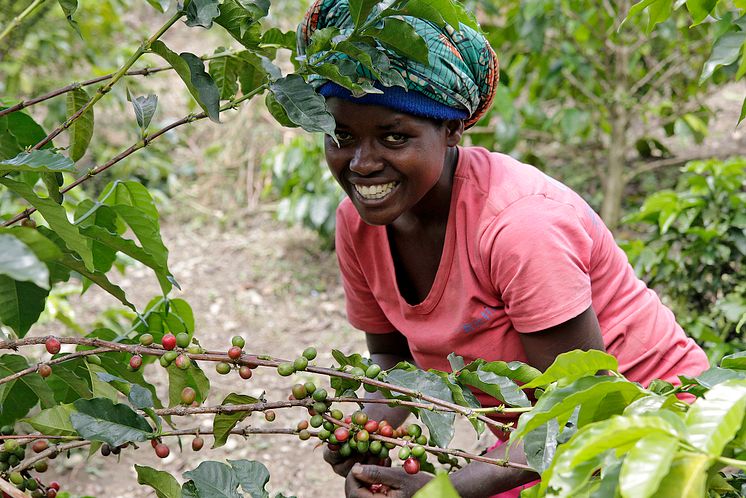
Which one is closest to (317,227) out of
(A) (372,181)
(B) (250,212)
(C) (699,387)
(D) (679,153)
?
(B) (250,212)

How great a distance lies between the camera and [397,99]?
1564mm

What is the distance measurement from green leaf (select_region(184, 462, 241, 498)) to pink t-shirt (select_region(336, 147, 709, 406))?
68cm

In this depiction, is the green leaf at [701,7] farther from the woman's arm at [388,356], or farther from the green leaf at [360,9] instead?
the woman's arm at [388,356]

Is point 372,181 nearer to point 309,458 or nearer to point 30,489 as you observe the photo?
point 30,489

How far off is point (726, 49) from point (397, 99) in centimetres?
61

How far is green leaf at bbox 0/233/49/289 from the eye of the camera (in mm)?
648

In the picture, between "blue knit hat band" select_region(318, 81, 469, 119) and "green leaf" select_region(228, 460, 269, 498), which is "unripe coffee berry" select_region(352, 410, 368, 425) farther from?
"blue knit hat band" select_region(318, 81, 469, 119)

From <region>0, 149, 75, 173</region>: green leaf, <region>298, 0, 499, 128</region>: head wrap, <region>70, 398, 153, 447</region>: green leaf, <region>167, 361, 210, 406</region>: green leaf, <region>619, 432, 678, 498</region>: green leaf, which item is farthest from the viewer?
<region>298, 0, 499, 128</region>: head wrap

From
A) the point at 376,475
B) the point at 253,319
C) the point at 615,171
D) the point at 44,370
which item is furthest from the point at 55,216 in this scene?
the point at 615,171

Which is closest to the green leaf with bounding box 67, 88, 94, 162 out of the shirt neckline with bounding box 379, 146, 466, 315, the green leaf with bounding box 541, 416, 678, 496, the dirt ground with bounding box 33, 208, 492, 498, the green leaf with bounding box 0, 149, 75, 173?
the green leaf with bounding box 0, 149, 75, 173

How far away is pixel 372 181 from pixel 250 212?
4.85m

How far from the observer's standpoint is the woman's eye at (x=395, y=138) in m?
1.62

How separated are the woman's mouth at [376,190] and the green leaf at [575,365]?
2.60 ft

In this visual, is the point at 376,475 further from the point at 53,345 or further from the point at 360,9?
the point at 360,9
